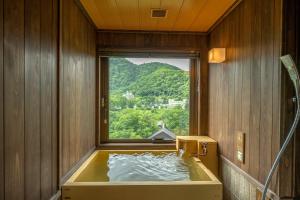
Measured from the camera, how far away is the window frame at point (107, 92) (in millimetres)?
3662

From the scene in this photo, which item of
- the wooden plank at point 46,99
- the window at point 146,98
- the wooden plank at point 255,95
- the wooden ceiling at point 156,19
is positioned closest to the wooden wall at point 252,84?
the wooden plank at point 255,95

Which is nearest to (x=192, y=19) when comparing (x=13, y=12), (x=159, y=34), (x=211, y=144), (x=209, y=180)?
(x=159, y=34)

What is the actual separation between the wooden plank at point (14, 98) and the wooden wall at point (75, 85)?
68cm

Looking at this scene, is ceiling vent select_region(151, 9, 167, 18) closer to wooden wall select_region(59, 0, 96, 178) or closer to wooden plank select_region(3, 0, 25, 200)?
wooden wall select_region(59, 0, 96, 178)

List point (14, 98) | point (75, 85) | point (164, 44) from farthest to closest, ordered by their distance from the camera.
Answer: point (164, 44), point (75, 85), point (14, 98)

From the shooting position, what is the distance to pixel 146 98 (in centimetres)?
384

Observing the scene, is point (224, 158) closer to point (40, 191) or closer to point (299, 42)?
point (299, 42)

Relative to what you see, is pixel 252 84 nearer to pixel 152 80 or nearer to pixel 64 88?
pixel 64 88

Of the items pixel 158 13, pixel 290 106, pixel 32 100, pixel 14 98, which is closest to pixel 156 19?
pixel 158 13

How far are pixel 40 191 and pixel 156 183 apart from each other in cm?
86

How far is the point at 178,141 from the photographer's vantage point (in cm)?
336

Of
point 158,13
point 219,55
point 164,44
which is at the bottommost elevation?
point 219,55

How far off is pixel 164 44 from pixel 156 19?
60 centimetres

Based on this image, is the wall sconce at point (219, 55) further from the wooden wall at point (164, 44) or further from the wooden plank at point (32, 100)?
the wooden plank at point (32, 100)
